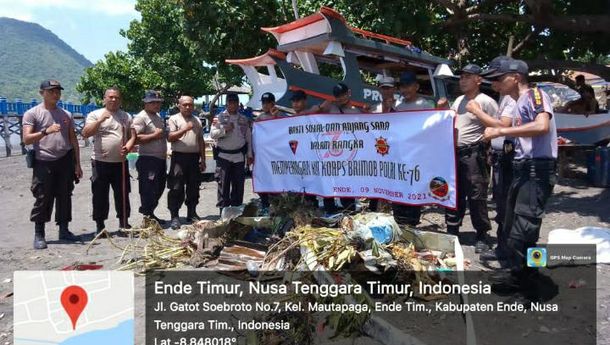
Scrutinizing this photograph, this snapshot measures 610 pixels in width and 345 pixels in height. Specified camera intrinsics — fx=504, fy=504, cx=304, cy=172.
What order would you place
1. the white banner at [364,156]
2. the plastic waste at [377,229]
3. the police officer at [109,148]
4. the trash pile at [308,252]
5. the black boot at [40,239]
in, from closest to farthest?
the trash pile at [308,252], the plastic waste at [377,229], the white banner at [364,156], the black boot at [40,239], the police officer at [109,148]

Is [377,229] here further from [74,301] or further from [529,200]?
[74,301]

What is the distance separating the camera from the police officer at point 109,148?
637cm

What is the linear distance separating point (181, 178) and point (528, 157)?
458 cm

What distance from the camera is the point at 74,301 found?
3.09 m

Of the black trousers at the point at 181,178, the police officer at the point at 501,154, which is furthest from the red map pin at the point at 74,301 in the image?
the black trousers at the point at 181,178

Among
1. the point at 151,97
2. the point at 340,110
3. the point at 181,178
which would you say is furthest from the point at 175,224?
the point at 340,110

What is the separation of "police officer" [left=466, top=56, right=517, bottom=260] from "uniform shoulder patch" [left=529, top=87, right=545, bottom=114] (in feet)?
0.79

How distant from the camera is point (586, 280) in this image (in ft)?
15.0

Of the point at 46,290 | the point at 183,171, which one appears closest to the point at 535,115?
the point at 46,290

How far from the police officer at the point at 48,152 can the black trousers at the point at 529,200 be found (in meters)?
5.04

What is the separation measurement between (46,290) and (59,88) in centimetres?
361

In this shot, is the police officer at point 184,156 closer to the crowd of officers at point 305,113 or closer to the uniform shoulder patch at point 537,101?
the crowd of officers at point 305,113

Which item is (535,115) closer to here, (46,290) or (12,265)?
(46,290)

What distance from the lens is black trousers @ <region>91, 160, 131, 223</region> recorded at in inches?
254
